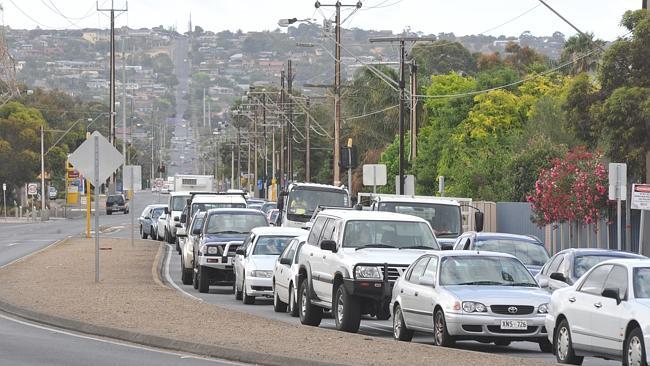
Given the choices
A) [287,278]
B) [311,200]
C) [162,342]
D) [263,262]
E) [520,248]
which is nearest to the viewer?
[162,342]

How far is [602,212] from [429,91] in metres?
42.5

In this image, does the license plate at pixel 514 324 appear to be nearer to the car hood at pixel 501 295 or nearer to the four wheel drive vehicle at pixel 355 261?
the car hood at pixel 501 295

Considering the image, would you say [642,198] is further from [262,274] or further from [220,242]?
[220,242]

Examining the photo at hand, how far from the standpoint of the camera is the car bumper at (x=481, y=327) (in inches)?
774

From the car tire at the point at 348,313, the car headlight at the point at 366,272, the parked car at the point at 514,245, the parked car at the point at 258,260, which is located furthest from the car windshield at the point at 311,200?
the car headlight at the point at 366,272

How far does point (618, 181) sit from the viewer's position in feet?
107

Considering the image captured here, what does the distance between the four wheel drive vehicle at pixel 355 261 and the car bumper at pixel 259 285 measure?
4323mm

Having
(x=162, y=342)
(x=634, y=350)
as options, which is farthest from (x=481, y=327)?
(x=162, y=342)

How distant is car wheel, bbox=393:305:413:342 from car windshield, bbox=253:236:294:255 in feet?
29.8

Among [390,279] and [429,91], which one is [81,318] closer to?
[390,279]

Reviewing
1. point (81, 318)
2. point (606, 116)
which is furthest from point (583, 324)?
point (606, 116)

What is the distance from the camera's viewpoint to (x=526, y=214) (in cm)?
5588

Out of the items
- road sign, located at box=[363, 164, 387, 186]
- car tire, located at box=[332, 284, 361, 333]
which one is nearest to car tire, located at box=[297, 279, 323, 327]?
car tire, located at box=[332, 284, 361, 333]

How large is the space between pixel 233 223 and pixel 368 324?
420 inches
